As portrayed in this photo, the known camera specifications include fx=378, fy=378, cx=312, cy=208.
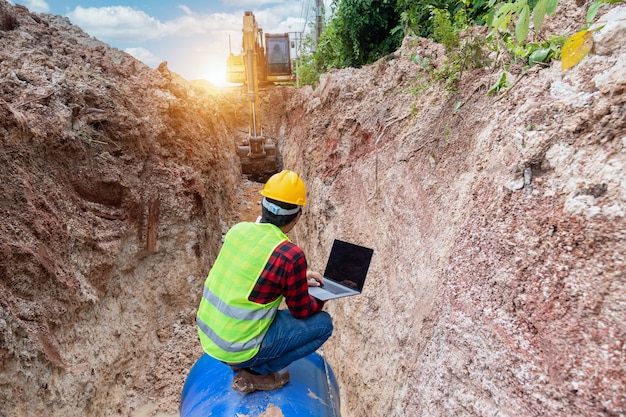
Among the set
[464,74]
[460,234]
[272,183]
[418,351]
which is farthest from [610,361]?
[464,74]

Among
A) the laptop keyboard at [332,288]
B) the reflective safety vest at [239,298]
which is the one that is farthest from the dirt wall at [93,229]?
the laptop keyboard at [332,288]

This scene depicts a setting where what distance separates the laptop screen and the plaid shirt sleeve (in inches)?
20.0

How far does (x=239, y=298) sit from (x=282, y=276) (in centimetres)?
29

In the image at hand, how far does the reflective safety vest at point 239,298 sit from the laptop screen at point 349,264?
1.89ft

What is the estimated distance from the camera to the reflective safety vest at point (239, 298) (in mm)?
2262

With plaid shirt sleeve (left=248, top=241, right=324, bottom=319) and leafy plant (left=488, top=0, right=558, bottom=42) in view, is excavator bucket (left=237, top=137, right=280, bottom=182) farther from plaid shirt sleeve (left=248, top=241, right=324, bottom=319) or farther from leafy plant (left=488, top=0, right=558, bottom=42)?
leafy plant (left=488, top=0, right=558, bottom=42)

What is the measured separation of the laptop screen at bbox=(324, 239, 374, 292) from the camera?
8.93 feet

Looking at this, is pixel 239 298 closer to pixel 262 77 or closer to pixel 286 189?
pixel 286 189

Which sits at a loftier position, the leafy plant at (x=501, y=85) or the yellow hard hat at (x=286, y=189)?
the leafy plant at (x=501, y=85)

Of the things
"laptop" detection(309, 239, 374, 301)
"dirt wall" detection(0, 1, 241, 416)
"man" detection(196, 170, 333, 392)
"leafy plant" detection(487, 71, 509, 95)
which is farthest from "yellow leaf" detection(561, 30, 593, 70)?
"dirt wall" detection(0, 1, 241, 416)

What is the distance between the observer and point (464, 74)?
136 inches

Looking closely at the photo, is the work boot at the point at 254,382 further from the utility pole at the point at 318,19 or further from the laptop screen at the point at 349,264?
the utility pole at the point at 318,19

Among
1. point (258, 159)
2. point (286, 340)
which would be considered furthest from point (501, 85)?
point (258, 159)

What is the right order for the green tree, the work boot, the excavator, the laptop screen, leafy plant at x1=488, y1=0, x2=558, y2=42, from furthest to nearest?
the excavator < the green tree < the laptop screen < the work boot < leafy plant at x1=488, y1=0, x2=558, y2=42
